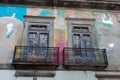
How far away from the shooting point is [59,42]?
984cm

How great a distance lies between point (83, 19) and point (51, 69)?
3.18 m

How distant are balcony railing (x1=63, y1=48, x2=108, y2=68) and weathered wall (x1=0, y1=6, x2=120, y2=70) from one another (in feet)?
1.28

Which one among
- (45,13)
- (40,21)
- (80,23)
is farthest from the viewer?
(45,13)

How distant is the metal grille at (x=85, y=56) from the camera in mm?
9109

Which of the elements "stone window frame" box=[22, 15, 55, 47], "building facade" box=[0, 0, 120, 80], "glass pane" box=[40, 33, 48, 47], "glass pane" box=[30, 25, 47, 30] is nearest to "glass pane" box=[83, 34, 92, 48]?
"building facade" box=[0, 0, 120, 80]

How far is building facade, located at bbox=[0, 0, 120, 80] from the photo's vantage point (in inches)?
350

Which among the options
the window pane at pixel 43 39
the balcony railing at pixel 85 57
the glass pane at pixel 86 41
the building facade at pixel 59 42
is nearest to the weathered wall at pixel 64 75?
the building facade at pixel 59 42

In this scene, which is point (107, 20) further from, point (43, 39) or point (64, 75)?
point (64, 75)

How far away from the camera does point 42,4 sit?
36.0 feet

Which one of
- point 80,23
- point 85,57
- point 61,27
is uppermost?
point 80,23

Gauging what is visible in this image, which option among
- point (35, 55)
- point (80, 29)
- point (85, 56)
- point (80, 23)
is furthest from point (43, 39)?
point (85, 56)

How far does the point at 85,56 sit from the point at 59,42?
1.36 meters

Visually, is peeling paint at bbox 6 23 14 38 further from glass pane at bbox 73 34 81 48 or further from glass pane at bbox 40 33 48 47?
glass pane at bbox 73 34 81 48

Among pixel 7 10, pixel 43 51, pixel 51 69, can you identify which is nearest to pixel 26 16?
pixel 7 10
